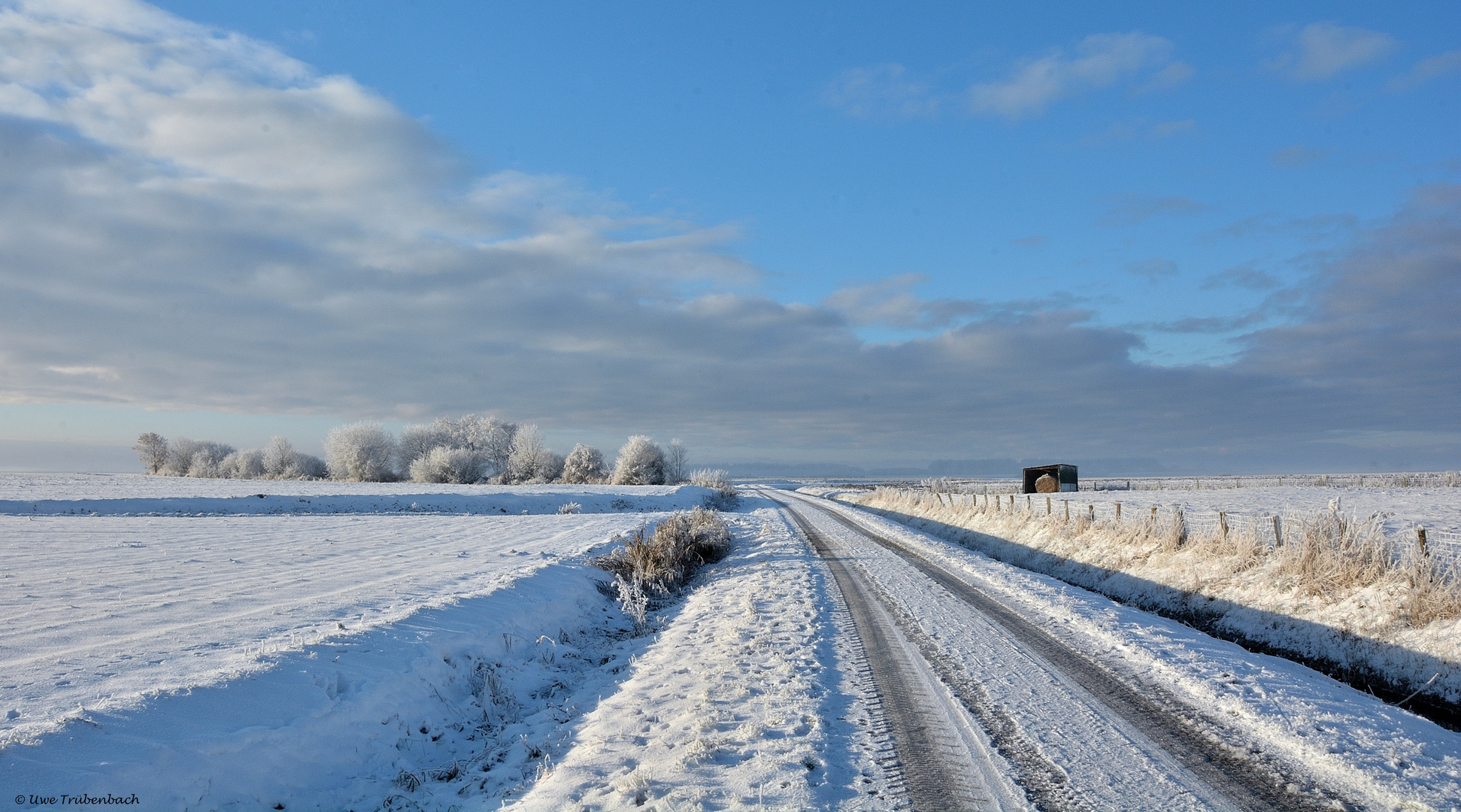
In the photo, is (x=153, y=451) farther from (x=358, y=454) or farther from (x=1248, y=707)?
(x=1248, y=707)

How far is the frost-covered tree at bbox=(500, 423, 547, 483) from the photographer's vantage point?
87625mm

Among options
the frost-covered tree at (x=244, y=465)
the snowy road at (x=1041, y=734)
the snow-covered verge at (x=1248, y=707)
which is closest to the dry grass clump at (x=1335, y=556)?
the snow-covered verge at (x=1248, y=707)

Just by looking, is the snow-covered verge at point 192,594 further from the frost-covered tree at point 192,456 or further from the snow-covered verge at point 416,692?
the frost-covered tree at point 192,456

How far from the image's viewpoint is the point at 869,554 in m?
18.7

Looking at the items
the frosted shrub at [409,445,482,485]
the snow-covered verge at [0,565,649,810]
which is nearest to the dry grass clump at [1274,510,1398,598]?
the snow-covered verge at [0,565,649,810]

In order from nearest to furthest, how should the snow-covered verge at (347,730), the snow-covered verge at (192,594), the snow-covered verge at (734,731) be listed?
the snow-covered verge at (734,731) → the snow-covered verge at (347,730) → the snow-covered verge at (192,594)

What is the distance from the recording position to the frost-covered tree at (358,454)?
269ft

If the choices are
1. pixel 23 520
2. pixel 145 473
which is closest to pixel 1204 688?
pixel 23 520

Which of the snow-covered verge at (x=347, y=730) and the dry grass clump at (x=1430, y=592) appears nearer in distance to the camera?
the snow-covered verge at (x=347, y=730)

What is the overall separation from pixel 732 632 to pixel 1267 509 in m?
21.6

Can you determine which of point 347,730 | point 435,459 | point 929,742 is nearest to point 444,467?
point 435,459

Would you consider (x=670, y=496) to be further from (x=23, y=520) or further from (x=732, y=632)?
(x=732, y=632)

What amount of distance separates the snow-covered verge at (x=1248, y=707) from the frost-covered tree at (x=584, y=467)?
7680cm

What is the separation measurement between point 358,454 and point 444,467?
11085 millimetres
